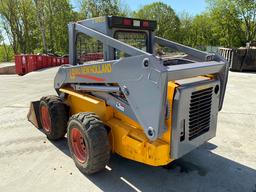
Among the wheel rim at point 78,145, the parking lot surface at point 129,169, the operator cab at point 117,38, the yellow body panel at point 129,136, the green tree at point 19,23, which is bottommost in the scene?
the parking lot surface at point 129,169

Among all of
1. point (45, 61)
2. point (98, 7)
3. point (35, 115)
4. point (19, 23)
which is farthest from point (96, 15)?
point (35, 115)

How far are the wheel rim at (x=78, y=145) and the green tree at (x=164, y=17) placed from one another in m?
42.9

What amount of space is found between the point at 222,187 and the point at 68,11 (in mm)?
38423

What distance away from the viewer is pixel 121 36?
3.87 metres

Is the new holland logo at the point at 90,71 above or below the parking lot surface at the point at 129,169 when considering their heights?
above

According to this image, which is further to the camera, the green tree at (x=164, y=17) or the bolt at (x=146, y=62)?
the green tree at (x=164, y=17)

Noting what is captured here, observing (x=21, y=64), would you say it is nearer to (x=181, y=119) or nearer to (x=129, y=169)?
(x=129, y=169)

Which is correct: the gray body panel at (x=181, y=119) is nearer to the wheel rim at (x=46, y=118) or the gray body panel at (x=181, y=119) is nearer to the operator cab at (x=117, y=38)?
the operator cab at (x=117, y=38)

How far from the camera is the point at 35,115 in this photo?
5414 millimetres

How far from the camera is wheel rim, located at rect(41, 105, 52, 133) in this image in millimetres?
4781

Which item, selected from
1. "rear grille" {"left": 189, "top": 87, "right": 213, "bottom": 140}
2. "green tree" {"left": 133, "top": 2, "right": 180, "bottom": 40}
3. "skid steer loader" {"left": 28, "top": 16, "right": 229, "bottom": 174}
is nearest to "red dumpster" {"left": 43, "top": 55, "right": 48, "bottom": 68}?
"skid steer loader" {"left": 28, "top": 16, "right": 229, "bottom": 174}

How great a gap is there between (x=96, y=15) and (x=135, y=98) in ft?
122

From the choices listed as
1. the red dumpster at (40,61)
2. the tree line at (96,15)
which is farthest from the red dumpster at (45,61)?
the tree line at (96,15)

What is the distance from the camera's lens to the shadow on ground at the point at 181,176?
343 centimetres
